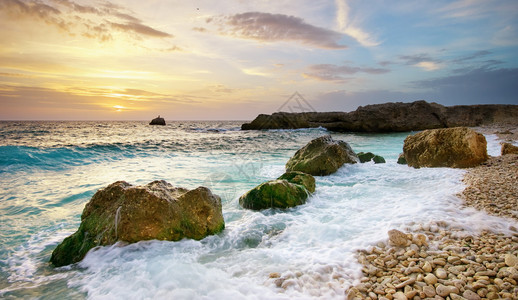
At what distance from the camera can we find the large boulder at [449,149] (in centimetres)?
820

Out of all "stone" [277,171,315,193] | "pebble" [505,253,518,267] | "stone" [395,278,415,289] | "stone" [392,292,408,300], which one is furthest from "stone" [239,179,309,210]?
"pebble" [505,253,518,267]

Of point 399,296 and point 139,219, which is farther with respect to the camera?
point 139,219

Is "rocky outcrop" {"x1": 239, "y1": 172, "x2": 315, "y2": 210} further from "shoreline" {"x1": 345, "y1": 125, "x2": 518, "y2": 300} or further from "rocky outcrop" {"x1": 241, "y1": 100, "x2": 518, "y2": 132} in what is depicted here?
"rocky outcrop" {"x1": 241, "y1": 100, "x2": 518, "y2": 132}

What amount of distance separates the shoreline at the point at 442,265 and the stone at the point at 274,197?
8.23 feet

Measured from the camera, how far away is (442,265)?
9.50ft

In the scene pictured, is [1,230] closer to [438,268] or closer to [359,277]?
[359,277]

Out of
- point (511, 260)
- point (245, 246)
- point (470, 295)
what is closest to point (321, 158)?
point (245, 246)

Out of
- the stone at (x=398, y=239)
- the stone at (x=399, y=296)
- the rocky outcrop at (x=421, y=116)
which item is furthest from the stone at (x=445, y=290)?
the rocky outcrop at (x=421, y=116)

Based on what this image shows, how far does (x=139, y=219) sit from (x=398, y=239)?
12.3ft

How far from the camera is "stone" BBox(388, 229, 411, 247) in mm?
3457

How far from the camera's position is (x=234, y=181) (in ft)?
30.6

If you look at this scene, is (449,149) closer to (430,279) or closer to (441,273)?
(441,273)

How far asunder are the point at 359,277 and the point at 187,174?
29.3 feet

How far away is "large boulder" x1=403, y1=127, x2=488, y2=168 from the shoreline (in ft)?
15.0
